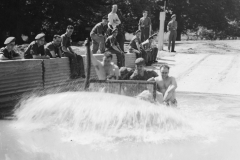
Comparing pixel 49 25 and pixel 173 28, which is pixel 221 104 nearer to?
pixel 173 28

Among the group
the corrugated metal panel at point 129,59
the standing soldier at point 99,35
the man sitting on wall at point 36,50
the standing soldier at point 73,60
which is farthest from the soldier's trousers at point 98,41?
the man sitting on wall at point 36,50

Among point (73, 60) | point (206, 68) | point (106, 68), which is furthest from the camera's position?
point (206, 68)

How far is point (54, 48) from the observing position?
9.91 metres

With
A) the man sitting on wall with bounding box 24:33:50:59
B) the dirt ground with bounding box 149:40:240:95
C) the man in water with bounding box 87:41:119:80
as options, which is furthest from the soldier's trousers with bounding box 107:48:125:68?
the man in water with bounding box 87:41:119:80

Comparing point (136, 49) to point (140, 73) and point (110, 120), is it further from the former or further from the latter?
point (110, 120)

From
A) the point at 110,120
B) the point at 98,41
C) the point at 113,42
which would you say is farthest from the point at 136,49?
the point at 110,120

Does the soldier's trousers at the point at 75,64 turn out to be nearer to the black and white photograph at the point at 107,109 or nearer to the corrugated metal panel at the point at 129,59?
A: the black and white photograph at the point at 107,109

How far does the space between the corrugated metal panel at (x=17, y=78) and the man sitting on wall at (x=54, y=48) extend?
1.36m

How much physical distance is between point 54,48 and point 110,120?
4.01 metres

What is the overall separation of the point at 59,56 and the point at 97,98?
11.4ft

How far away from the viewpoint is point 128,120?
263 inches

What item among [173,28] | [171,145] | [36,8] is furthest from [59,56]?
[36,8]

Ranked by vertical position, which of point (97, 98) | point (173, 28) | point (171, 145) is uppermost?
point (173, 28)

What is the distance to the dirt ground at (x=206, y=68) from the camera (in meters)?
10.9
